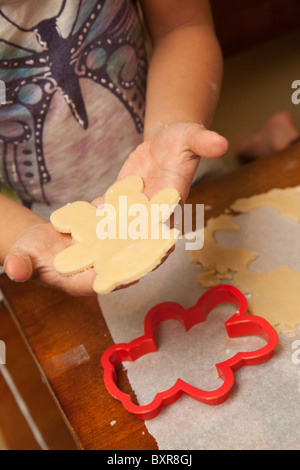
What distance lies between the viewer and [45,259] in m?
0.65

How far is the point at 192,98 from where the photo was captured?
80 cm

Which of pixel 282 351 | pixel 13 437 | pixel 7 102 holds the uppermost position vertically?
pixel 7 102

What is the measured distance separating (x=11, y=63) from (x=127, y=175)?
25 centimetres

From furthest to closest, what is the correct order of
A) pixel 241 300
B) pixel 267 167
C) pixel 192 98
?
pixel 267 167, pixel 192 98, pixel 241 300

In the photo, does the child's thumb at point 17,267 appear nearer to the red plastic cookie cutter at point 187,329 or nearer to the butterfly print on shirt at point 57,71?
the red plastic cookie cutter at point 187,329

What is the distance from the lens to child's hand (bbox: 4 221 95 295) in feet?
1.98

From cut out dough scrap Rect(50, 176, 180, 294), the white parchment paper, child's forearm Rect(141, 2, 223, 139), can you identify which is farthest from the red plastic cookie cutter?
child's forearm Rect(141, 2, 223, 139)

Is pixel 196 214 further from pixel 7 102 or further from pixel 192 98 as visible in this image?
pixel 7 102

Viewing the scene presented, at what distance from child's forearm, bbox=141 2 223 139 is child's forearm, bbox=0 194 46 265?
213 millimetres

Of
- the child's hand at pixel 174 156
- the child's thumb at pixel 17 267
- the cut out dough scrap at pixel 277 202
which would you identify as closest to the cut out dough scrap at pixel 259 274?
the cut out dough scrap at pixel 277 202

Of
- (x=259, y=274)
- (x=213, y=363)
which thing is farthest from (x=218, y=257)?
(x=213, y=363)

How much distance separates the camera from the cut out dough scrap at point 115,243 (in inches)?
22.7

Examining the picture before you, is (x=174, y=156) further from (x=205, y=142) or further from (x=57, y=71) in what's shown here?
(x=57, y=71)

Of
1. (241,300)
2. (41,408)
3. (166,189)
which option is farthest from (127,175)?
(41,408)
